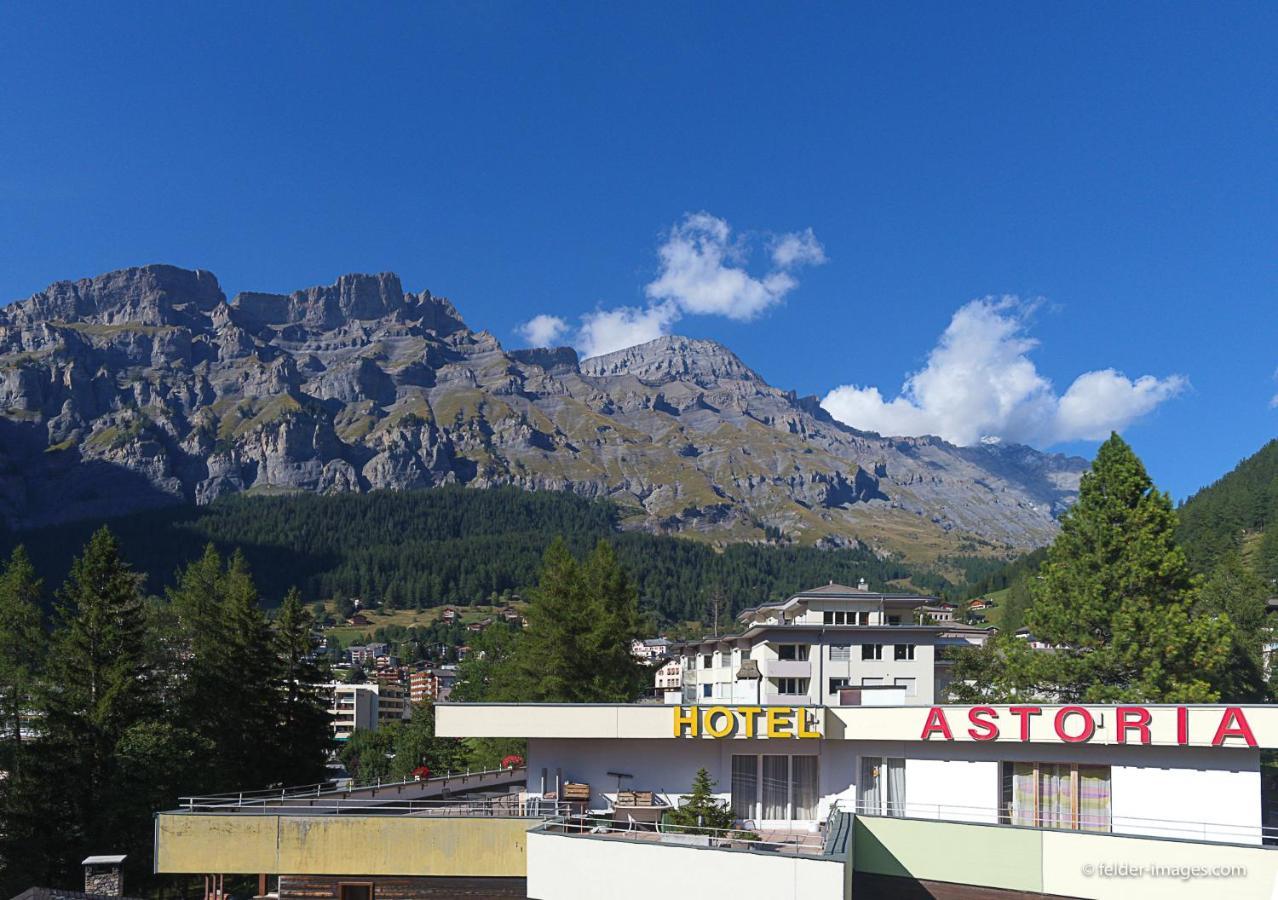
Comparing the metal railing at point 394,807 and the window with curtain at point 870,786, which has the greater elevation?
the window with curtain at point 870,786

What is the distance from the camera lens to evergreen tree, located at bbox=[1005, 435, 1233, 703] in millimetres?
42531

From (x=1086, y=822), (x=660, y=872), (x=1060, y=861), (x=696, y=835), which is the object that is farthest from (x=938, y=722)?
(x=660, y=872)

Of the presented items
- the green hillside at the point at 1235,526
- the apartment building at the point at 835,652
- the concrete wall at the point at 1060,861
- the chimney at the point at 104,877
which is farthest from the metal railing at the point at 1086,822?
the green hillside at the point at 1235,526

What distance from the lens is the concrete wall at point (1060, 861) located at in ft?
80.6

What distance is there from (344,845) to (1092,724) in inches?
868

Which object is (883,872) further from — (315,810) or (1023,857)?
(315,810)

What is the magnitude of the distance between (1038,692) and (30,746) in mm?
44842

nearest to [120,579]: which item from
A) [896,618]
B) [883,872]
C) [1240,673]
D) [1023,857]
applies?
[883,872]

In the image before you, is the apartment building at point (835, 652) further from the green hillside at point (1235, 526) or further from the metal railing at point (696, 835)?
the green hillside at point (1235, 526)

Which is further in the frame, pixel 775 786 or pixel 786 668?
pixel 786 668

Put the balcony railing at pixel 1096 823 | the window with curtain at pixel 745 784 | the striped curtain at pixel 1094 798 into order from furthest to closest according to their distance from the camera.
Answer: the window with curtain at pixel 745 784, the striped curtain at pixel 1094 798, the balcony railing at pixel 1096 823

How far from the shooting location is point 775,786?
33.9m

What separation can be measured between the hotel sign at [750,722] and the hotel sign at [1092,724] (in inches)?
139

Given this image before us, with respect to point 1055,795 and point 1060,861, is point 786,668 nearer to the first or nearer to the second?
point 1055,795
